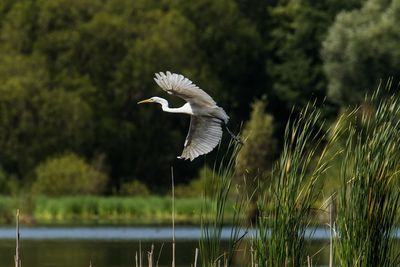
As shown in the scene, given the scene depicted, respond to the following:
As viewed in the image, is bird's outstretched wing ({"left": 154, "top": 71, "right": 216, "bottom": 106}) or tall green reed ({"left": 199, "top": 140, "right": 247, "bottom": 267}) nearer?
tall green reed ({"left": 199, "top": 140, "right": 247, "bottom": 267})

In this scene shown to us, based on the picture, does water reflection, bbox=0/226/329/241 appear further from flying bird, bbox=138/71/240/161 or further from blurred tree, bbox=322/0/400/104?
flying bird, bbox=138/71/240/161

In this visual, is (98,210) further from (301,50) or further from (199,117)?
(199,117)

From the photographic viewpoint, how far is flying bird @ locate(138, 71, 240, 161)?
11477 mm

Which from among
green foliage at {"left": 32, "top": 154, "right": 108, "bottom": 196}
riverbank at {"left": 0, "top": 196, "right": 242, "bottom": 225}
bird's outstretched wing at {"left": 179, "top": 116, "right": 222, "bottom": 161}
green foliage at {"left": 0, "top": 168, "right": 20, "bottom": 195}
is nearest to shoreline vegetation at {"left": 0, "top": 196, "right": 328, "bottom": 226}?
riverbank at {"left": 0, "top": 196, "right": 242, "bottom": 225}

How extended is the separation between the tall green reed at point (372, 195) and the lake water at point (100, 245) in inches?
314

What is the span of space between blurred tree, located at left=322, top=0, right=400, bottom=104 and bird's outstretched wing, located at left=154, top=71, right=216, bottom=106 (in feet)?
109

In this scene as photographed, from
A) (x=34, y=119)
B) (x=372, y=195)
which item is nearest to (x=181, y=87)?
(x=372, y=195)

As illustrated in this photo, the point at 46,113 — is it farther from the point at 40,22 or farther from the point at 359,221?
the point at 359,221

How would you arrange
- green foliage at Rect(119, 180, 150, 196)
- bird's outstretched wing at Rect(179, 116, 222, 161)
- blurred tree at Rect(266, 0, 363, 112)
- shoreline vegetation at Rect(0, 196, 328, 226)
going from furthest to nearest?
blurred tree at Rect(266, 0, 363, 112) → green foliage at Rect(119, 180, 150, 196) → shoreline vegetation at Rect(0, 196, 328, 226) → bird's outstretched wing at Rect(179, 116, 222, 161)

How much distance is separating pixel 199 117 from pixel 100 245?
52.4ft

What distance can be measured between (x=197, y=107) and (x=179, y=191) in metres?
33.4

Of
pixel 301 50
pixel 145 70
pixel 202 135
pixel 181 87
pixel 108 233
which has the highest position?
pixel 301 50

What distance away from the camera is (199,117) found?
11.8 meters

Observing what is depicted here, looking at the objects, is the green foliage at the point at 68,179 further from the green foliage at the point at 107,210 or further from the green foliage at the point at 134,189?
the green foliage at the point at 107,210
